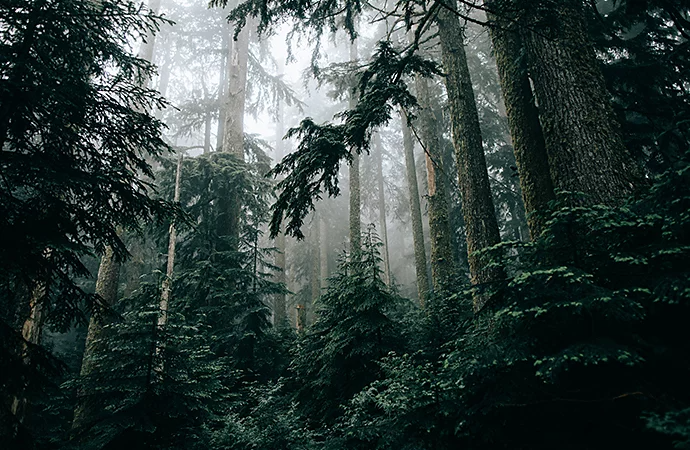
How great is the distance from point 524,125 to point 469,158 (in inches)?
56.8

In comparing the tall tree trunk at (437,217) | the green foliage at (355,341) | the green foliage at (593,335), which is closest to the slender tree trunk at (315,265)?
the tall tree trunk at (437,217)

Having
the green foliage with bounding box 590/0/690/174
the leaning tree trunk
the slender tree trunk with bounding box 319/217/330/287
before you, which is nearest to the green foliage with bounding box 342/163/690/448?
→ the leaning tree trunk

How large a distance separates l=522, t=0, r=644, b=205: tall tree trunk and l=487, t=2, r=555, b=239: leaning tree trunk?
0.51 meters

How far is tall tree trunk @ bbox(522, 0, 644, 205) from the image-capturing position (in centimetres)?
375

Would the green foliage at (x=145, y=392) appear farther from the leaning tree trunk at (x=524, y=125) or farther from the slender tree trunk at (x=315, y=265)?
the slender tree trunk at (x=315, y=265)

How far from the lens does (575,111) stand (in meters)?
4.12

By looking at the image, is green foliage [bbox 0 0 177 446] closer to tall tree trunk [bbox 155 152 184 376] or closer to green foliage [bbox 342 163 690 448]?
tall tree trunk [bbox 155 152 184 376]

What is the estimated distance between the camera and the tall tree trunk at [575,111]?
375cm

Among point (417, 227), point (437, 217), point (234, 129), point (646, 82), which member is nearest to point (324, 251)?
point (417, 227)

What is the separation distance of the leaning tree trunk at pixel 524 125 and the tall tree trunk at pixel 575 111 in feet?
1.67

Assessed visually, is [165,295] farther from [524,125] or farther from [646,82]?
[646,82]

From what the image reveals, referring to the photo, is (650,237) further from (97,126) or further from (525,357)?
(97,126)

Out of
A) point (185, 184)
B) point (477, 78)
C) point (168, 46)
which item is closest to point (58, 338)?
point (185, 184)

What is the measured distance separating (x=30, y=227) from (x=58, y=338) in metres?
19.6
